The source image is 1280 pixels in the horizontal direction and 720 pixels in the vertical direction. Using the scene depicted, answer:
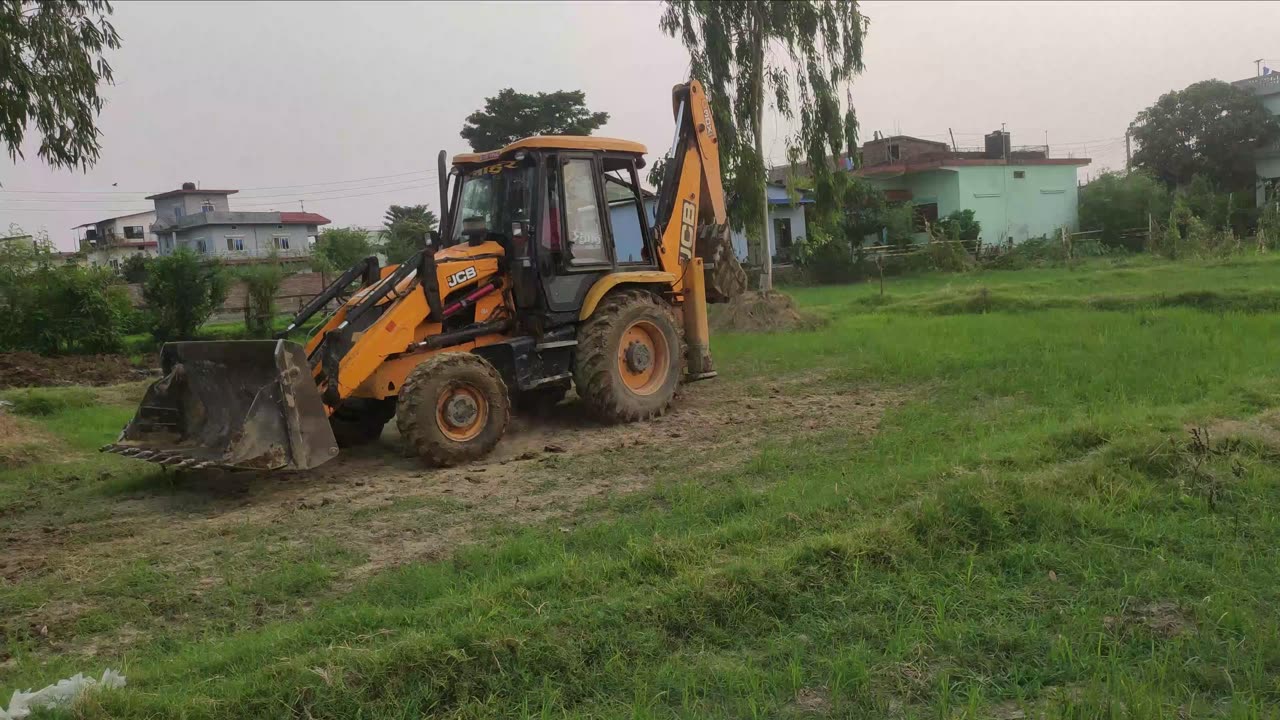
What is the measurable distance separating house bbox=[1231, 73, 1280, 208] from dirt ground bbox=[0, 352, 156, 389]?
132 ft

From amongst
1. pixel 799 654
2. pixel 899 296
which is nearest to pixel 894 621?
pixel 799 654

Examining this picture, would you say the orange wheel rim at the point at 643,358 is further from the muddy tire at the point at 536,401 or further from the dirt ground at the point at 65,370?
the dirt ground at the point at 65,370

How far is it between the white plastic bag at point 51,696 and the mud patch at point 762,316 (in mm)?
13567

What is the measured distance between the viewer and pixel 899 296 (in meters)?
19.9

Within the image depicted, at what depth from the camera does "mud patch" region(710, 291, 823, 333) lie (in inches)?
643

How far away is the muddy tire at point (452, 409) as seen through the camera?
706 cm

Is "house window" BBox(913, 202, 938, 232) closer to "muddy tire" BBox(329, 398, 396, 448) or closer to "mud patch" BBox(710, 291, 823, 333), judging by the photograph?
"mud patch" BBox(710, 291, 823, 333)

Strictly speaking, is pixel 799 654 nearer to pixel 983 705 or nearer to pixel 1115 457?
pixel 983 705

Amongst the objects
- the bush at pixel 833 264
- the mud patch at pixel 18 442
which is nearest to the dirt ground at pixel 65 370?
the mud patch at pixel 18 442

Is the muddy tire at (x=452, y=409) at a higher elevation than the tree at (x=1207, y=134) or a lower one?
lower

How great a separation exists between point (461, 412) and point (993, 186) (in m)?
33.7

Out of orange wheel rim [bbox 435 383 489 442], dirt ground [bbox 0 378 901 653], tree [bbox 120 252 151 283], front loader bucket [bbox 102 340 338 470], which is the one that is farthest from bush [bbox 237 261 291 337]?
orange wheel rim [bbox 435 383 489 442]

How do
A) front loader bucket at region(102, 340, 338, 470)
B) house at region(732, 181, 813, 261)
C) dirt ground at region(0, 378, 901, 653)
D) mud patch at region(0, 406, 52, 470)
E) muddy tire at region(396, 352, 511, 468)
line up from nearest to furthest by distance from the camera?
dirt ground at region(0, 378, 901, 653)
front loader bucket at region(102, 340, 338, 470)
muddy tire at region(396, 352, 511, 468)
mud patch at region(0, 406, 52, 470)
house at region(732, 181, 813, 261)

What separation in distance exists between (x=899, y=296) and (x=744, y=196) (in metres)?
4.09
